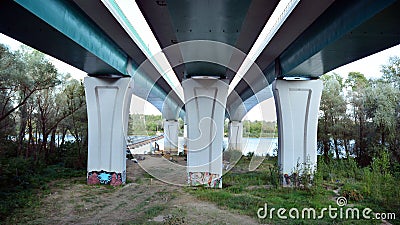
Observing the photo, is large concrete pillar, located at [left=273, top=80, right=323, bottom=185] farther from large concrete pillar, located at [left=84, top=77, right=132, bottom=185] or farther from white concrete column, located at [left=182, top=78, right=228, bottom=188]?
large concrete pillar, located at [left=84, top=77, right=132, bottom=185]

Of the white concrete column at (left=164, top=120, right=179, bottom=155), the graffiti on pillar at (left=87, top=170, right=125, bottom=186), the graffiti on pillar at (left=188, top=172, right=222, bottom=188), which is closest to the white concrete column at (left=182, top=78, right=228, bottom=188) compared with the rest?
the graffiti on pillar at (left=188, top=172, right=222, bottom=188)

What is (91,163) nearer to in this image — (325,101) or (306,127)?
(306,127)

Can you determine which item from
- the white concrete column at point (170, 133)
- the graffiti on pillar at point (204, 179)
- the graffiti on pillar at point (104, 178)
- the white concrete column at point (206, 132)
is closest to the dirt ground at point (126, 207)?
the graffiti on pillar at point (104, 178)

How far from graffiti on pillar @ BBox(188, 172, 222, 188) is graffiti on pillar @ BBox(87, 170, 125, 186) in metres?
4.01

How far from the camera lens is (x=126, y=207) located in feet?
44.1

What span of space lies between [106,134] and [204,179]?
6037 millimetres

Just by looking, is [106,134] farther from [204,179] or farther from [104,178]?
[204,179]

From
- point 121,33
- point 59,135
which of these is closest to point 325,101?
point 121,33

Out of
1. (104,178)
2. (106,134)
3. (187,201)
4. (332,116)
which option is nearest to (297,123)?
(187,201)

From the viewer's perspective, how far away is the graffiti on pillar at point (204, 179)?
1847 cm

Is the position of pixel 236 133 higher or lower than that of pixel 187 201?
higher

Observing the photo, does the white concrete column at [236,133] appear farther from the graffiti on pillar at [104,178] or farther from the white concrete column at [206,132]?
the graffiti on pillar at [104,178]

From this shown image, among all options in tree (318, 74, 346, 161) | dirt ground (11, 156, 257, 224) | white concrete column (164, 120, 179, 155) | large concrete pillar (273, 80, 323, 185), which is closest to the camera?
dirt ground (11, 156, 257, 224)

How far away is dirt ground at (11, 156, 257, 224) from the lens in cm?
1123
